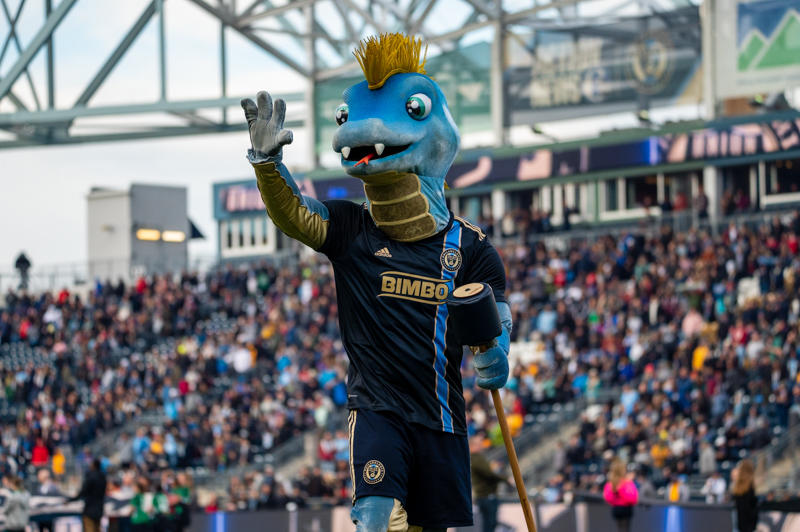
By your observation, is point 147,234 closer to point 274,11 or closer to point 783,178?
point 274,11

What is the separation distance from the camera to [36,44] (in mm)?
30641

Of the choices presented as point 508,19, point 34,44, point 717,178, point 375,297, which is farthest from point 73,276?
point 375,297

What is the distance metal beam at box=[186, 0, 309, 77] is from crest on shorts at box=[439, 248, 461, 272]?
24.9 meters

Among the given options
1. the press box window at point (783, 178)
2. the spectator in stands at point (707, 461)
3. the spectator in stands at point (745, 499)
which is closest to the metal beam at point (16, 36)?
the press box window at point (783, 178)

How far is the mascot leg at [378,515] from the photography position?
5203mm

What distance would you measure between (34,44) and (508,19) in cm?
1181

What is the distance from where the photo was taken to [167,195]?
36469 millimetres

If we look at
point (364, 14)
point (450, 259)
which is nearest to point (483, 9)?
point (364, 14)

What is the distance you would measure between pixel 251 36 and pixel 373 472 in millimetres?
26726

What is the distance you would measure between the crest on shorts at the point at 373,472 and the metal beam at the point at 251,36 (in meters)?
25.4

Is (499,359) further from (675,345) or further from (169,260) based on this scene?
(169,260)

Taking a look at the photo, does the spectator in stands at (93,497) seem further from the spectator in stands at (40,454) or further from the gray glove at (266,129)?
the gray glove at (266,129)

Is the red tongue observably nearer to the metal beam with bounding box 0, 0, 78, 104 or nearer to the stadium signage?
the stadium signage

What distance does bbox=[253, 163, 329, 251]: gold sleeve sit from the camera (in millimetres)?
5328
